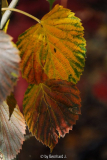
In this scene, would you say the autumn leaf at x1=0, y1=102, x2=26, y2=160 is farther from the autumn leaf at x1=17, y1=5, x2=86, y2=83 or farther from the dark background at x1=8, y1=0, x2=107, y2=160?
the dark background at x1=8, y1=0, x2=107, y2=160

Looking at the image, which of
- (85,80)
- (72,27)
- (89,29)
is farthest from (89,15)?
(72,27)

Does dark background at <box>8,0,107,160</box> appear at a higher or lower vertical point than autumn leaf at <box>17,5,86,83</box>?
lower

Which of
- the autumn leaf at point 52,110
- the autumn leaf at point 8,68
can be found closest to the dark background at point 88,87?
the autumn leaf at point 52,110

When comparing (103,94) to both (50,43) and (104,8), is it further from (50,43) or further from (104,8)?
(50,43)

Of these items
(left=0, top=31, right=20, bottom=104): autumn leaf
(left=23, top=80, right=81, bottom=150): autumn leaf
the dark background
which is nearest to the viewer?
(left=0, top=31, right=20, bottom=104): autumn leaf

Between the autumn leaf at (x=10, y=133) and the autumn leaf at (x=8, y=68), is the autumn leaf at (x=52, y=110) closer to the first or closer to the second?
the autumn leaf at (x=10, y=133)

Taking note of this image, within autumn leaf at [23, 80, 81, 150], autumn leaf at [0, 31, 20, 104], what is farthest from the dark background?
autumn leaf at [0, 31, 20, 104]

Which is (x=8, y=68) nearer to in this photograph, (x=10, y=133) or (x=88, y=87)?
(x=10, y=133)
